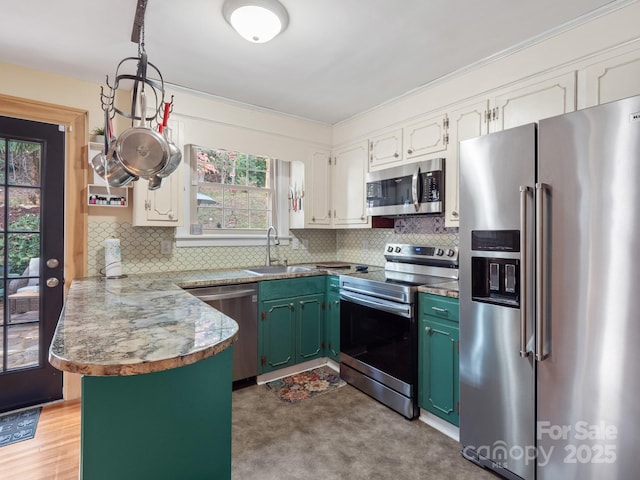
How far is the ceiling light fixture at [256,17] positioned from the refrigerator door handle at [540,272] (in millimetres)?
1538

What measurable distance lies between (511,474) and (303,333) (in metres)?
1.75

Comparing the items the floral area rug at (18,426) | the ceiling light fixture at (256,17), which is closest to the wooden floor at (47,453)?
the floral area rug at (18,426)

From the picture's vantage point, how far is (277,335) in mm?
2891

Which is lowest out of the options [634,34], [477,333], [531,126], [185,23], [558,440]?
[558,440]

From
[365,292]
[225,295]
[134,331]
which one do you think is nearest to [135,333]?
[134,331]

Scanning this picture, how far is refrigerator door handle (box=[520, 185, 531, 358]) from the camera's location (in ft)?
5.20

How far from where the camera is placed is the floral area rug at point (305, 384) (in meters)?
2.67

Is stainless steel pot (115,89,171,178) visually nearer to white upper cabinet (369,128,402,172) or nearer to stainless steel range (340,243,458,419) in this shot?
stainless steel range (340,243,458,419)

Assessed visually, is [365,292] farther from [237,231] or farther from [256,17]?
[256,17]

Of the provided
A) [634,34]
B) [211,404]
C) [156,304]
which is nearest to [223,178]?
[156,304]

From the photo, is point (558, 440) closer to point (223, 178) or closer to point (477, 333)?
point (477, 333)

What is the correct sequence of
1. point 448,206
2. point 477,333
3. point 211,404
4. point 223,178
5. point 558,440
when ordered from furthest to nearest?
point 223,178 → point 448,206 → point 477,333 → point 558,440 → point 211,404

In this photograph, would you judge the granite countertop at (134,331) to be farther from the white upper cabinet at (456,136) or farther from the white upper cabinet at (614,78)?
the white upper cabinet at (614,78)

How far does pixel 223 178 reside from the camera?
3387 millimetres
